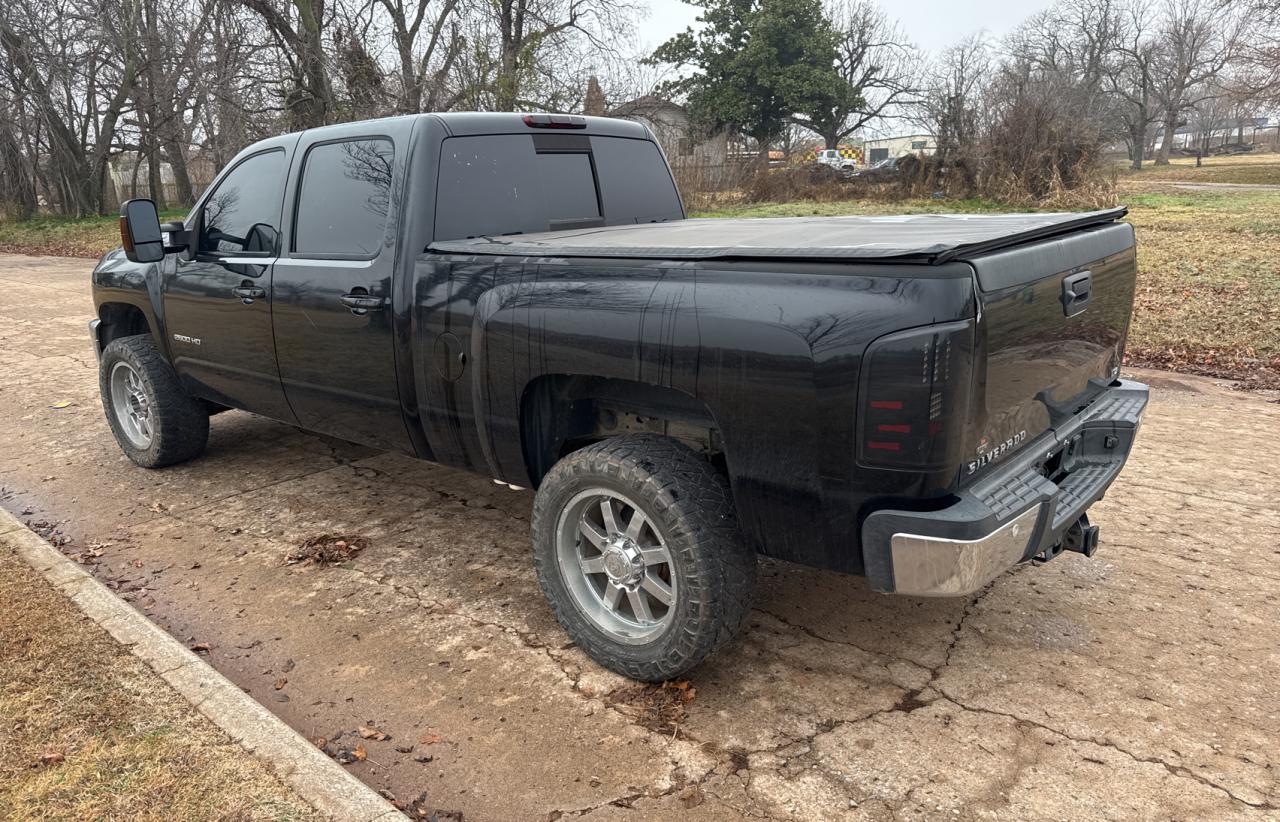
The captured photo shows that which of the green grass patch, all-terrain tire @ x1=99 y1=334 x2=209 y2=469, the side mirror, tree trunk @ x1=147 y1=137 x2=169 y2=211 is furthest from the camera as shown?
tree trunk @ x1=147 y1=137 x2=169 y2=211

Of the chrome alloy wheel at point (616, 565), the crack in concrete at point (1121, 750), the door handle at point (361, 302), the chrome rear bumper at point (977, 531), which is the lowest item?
the crack in concrete at point (1121, 750)

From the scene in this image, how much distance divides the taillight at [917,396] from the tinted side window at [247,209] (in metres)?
3.19

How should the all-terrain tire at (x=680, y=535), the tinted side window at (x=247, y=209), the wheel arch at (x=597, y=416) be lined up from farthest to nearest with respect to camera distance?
the tinted side window at (x=247, y=209) → the wheel arch at (x=597, y=416) → the all-terrain tire at (x=680, y=535)

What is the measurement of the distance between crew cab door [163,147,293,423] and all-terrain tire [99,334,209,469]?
246mm

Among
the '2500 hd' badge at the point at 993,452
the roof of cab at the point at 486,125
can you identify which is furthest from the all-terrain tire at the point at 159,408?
the '2500 hd' badge at the point at 993,452

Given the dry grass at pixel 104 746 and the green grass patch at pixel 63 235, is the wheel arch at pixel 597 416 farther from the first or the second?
the green grass patch at pixel 63 235

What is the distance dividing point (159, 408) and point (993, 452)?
15.3ft

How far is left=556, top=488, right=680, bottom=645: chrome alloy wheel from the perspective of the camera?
10.3 ft

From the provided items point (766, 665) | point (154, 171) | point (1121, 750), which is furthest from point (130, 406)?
point (154, 171)

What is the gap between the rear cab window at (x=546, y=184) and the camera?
154 inches

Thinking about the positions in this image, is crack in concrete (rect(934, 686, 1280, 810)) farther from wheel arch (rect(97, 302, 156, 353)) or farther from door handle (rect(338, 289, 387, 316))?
wheel arch (rect(97, 302, 156, 353))

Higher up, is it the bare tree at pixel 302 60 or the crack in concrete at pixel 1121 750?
the bare tree at pixel 302 60

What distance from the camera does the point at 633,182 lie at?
483 cm

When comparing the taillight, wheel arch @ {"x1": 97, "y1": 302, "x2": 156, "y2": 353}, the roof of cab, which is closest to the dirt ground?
the taillight
